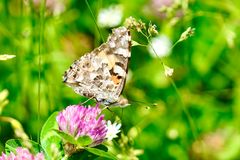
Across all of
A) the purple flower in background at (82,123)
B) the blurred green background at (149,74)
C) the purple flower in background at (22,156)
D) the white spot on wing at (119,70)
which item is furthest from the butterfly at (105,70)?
the blurred green background at (149,74)

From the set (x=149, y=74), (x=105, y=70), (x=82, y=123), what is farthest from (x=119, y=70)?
(x=149, y=74)

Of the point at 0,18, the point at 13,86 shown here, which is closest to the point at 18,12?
the point at 0,18

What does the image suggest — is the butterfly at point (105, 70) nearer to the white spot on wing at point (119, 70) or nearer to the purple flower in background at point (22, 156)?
the white spot on wing at point (119, 70)

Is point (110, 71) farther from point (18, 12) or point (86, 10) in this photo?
point (86, 10)

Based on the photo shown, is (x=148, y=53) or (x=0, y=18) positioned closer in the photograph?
(x=0, y=18)

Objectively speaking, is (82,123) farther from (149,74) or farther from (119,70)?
(149,74)

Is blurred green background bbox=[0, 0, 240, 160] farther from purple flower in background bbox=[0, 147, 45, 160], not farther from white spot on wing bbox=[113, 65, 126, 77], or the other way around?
purple flower in background bbox=[0, 147, 45, 160]
